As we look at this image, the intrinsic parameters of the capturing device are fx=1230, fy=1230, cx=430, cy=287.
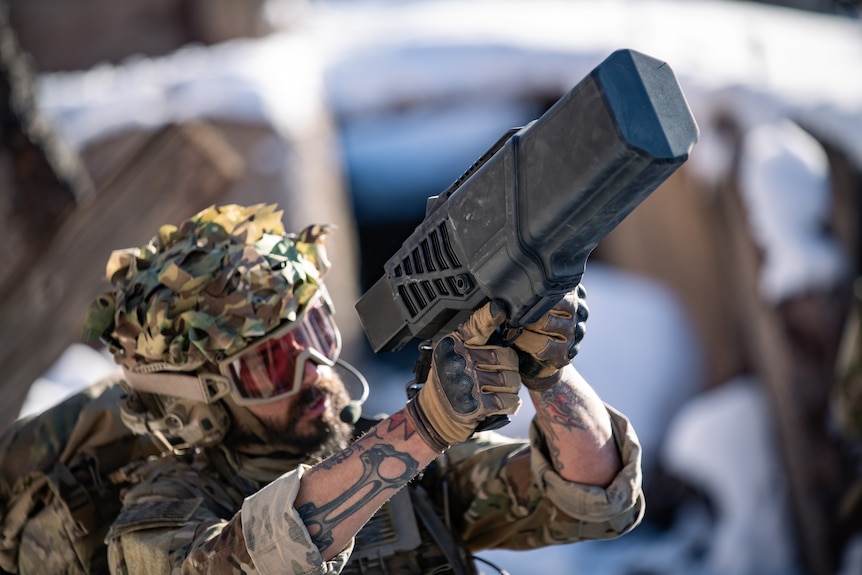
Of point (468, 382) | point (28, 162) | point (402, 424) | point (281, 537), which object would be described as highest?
point (468, 382)

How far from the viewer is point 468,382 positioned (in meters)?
2.49

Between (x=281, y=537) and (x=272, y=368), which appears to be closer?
(x=281, y=537)

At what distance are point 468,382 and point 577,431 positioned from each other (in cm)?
46

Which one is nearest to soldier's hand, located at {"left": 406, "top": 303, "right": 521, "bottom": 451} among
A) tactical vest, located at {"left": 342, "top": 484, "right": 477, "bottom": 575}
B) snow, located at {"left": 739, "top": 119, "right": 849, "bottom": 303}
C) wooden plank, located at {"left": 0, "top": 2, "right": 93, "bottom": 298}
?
tactical vest, located at {"left": 342, "top": 484, "right": 477, "bottom": 575}

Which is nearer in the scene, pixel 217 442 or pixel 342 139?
pixel 217 442

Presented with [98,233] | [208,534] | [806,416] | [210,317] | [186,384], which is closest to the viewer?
[208,534]

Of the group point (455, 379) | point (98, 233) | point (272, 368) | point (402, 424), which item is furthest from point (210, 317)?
point (98, 233)

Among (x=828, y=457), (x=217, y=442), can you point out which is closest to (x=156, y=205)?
(x=217, y=442)

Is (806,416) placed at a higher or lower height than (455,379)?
lower

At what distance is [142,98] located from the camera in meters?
8.40

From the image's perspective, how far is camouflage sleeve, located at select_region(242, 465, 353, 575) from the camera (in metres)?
2.54

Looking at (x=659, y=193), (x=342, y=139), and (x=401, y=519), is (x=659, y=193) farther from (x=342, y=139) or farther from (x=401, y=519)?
(x=401, y=519)

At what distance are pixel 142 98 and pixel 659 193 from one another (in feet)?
12.3

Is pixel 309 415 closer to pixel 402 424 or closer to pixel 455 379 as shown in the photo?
pixel 402 424
